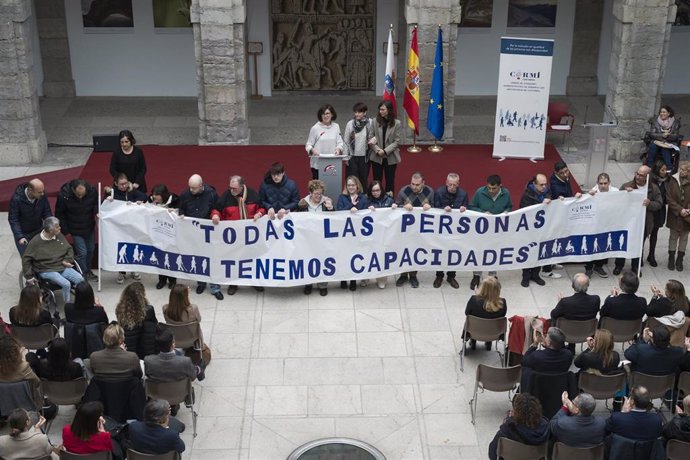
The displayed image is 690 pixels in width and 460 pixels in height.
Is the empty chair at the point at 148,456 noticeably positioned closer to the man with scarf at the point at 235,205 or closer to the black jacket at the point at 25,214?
the man with scarf at the point at 235,205

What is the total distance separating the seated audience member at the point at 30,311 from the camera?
1102 centimetres

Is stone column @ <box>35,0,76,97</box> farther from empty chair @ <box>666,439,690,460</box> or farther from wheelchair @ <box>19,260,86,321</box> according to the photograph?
empty chair @ <box>666,439,690,460</box>

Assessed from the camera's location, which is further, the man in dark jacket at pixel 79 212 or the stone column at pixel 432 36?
the stone column at pixel 432 36

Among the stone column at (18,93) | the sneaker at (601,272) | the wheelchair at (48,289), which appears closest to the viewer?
the wheelchair at (48,289)

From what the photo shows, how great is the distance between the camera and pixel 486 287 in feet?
37.5

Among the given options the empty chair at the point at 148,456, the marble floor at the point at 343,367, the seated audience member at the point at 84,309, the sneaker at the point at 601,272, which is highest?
the seated audience member at the point at 84,309

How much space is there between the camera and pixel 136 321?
10766 mm

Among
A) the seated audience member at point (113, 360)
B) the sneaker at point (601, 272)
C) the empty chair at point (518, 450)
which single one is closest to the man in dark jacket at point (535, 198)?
the sneaker at point (601, 272)

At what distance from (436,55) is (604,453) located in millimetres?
9607

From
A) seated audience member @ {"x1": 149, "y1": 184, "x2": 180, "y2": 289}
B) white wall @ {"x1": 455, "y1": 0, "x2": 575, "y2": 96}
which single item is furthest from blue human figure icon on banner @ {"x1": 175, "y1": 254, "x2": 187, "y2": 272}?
white wall @ {"x1": 455, "y1": 0, "x2": 575, "y2": 96}

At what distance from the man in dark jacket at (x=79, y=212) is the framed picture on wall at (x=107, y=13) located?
8.56 meters

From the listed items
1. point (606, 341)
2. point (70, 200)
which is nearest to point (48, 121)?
point (70, 200)

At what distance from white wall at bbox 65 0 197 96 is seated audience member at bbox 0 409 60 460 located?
532 inches

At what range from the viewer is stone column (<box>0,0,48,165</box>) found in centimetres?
1700
